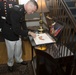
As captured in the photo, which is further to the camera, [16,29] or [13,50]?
[13,50]

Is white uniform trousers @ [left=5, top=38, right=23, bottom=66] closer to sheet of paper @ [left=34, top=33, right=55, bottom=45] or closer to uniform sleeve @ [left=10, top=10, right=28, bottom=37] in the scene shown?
uniform sleeve @ [left=10, top=10, right=28, bottom=37]

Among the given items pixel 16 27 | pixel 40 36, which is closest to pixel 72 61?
pixel 40 36

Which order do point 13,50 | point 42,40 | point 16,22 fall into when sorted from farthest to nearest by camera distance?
1. point 13,50
2. point 16,22
3. point 42,40

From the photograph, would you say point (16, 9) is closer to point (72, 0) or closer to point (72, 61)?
point (72, 61)

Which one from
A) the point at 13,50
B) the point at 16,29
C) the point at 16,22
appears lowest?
A: the point at 13,50

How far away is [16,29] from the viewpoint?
2.18 metres

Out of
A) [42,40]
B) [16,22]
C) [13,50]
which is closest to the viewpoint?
[42,40]

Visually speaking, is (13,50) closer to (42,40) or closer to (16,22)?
(16,22)

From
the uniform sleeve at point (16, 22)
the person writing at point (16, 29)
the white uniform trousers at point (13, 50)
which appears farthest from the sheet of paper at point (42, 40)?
the white uniform trousers at point (13, 50)

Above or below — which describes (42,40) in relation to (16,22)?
below

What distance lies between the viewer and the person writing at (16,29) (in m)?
2.13

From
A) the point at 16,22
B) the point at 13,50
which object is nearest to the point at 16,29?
the point at 16,22

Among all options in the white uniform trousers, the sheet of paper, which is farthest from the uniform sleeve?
the white uniform trousers

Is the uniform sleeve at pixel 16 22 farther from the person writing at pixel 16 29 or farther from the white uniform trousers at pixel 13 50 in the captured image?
the white uniform trousers at pixel 13 50
